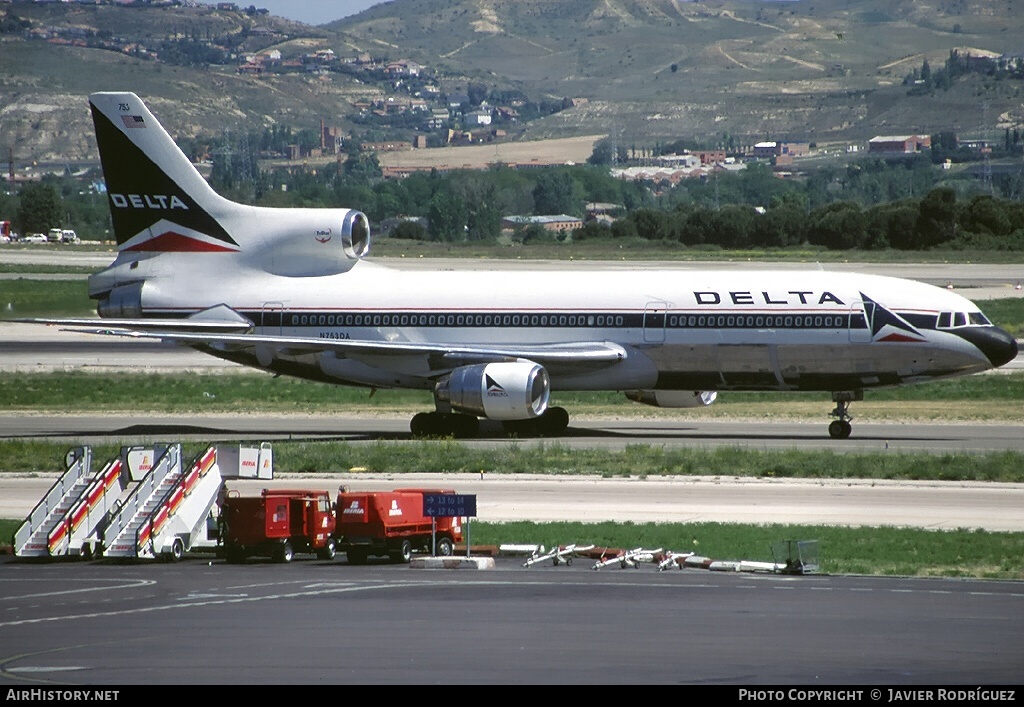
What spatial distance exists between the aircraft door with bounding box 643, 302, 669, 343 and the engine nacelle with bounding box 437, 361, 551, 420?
10.5 feet

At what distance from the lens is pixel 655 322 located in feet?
150

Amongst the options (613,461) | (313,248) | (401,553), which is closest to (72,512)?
(401,553)

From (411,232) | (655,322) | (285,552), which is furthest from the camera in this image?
(411,232)

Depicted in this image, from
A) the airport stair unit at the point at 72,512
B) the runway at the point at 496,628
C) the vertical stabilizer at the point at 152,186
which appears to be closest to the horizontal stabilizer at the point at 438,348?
the vertical stabilizer at the point at 152,186

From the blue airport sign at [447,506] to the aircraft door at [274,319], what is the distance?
20806mm

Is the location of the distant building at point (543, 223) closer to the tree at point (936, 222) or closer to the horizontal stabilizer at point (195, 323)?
the tree at point (936, 222)

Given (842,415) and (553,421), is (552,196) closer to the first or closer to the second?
(553,421)

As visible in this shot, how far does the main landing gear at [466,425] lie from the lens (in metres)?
47.2

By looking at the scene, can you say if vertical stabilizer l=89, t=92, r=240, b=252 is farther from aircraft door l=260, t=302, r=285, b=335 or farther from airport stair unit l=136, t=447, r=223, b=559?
airport stair unit l=136, t=447, r=223, b=559

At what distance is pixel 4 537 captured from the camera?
31484mm

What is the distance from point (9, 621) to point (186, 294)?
91.4 ft

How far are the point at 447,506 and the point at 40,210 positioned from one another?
14855cm

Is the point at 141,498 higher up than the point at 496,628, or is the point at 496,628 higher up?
the point at 141,498
